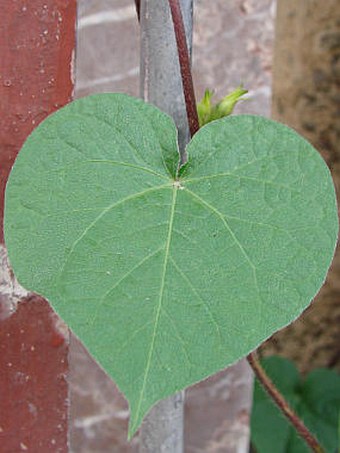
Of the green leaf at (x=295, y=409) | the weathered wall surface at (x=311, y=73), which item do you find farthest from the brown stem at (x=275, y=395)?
the weathered wall surface at (x=311, y=73)

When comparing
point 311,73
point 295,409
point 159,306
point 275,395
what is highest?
point 159,306

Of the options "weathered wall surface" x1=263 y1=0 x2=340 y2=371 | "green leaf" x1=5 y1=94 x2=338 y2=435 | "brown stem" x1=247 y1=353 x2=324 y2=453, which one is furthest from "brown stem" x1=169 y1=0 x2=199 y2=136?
"weathered wall surface" x1=263 y1=0 x2=340 y2=371

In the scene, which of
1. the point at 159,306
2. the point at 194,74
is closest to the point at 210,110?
the point at 159,306

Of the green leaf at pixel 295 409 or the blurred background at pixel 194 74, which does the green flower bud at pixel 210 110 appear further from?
the green leaf at pixel 295 409

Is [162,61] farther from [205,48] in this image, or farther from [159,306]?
[205,48]

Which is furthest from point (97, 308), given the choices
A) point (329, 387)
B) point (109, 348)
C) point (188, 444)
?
point (329, 387)

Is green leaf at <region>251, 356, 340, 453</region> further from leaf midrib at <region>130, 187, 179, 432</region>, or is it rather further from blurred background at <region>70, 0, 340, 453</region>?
leaf midrib at <region>130, 187, 179, 432</region>
